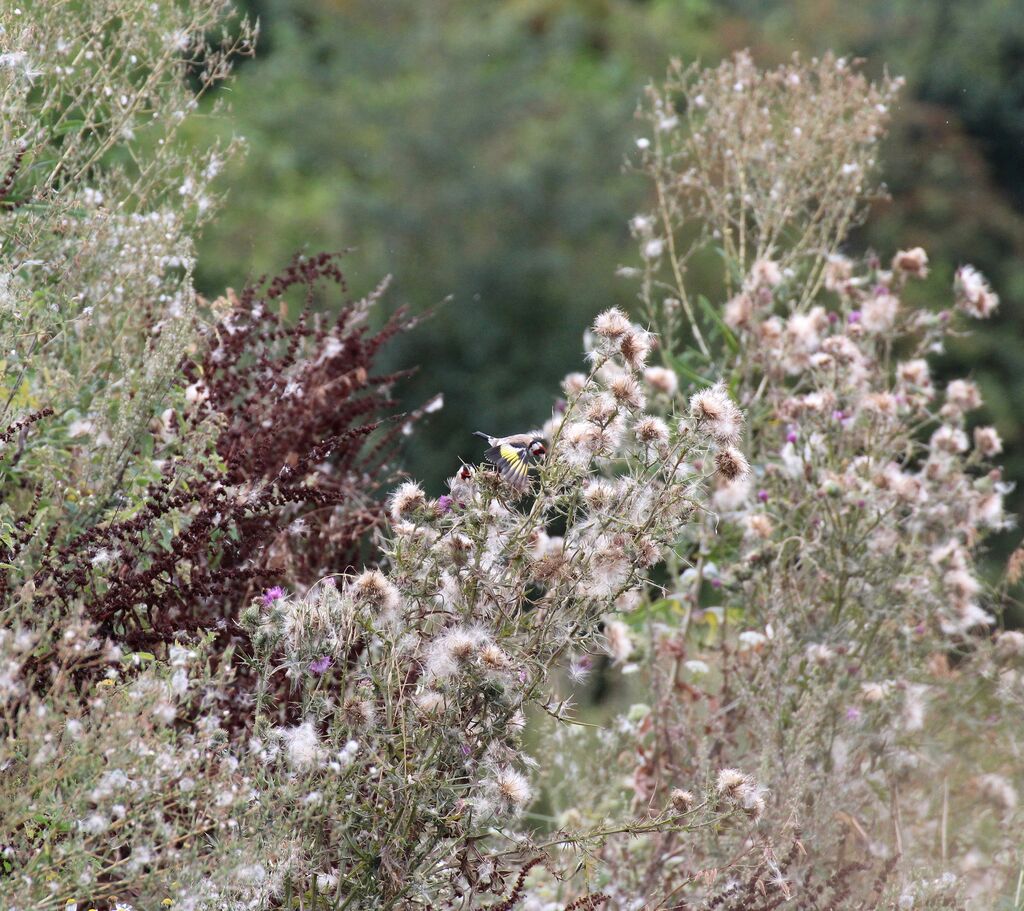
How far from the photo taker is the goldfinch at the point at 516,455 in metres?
2.33

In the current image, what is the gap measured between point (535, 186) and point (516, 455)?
14.2m

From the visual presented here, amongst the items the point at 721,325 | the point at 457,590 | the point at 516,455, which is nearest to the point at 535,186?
the point at 721,325

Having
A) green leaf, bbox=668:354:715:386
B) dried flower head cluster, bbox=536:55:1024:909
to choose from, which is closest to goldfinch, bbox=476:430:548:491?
dried flower head cluster, bbox=536:55:1024:909

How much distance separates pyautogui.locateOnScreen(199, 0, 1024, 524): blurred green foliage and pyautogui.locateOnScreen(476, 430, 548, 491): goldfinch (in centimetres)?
1100

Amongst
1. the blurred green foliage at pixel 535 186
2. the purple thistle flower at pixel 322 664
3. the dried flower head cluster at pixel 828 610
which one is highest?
the blurred green foliage at pixel 535 186

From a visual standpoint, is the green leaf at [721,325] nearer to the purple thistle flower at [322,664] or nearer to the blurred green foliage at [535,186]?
the purple thistle flower at [322,664]

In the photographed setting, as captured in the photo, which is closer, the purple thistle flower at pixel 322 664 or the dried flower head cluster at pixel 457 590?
the dried flower head cluster at pixel 457 590

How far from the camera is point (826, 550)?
3.49m

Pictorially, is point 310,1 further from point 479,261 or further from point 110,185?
point 110,185

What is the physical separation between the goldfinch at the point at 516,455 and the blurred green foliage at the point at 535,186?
36.1 feet

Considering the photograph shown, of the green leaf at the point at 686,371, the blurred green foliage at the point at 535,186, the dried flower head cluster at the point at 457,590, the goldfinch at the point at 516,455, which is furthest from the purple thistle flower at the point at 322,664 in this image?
the blurred green foliage at the point at 535,186

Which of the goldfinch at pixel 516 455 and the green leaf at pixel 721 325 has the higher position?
the green leaf at pixel 721 325

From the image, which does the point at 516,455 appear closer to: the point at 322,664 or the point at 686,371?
the point at 322,664

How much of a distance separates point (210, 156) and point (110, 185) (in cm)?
25
